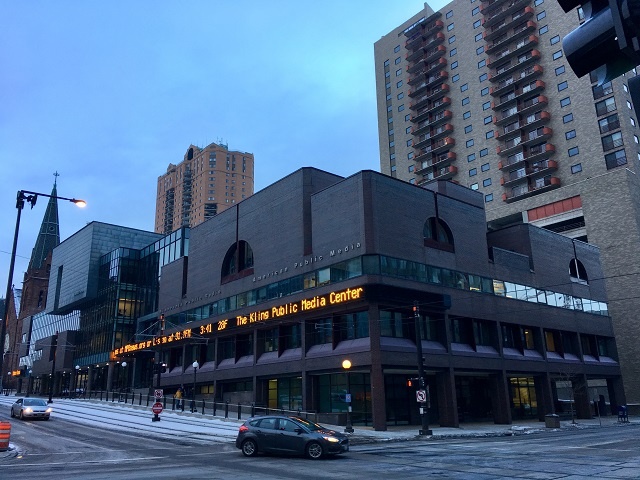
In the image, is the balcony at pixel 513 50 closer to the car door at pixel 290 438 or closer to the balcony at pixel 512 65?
the balcony at pixel 512 65

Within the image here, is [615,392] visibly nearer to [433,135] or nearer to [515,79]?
[515,79]

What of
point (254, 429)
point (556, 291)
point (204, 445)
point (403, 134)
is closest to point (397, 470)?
point (254, 429)

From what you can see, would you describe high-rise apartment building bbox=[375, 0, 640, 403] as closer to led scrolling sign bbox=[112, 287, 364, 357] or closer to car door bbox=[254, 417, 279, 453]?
led scrolling sign bbox=[112, 287, 364, 357]

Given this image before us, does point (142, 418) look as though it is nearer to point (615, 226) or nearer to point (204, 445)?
point (204, 445)

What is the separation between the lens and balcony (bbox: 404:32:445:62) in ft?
318

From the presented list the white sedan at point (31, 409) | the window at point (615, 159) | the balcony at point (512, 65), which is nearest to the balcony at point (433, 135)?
the balcony at point (512, 65)

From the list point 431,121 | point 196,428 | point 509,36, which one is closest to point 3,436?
point 196,428

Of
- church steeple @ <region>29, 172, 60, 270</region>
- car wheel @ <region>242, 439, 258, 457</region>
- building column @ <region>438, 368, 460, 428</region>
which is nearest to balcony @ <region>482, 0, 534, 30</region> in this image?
building column @ <region>438, 368, 460, 428</region>

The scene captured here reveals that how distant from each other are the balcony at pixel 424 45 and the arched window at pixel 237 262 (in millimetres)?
64586

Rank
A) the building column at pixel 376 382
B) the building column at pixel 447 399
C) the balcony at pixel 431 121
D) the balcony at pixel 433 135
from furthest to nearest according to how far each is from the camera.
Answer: the balcony at pixel 431 121, the balcony at pixel 433 135, the building column at pixel 447 399, the building column at pixel 376 382

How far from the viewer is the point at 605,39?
150 inches

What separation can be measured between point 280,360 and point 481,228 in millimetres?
21853

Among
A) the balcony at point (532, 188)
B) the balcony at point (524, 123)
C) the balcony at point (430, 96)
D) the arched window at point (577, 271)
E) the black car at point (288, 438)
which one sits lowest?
the black car at point (288, 438)

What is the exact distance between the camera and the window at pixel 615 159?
70000 millimetres
